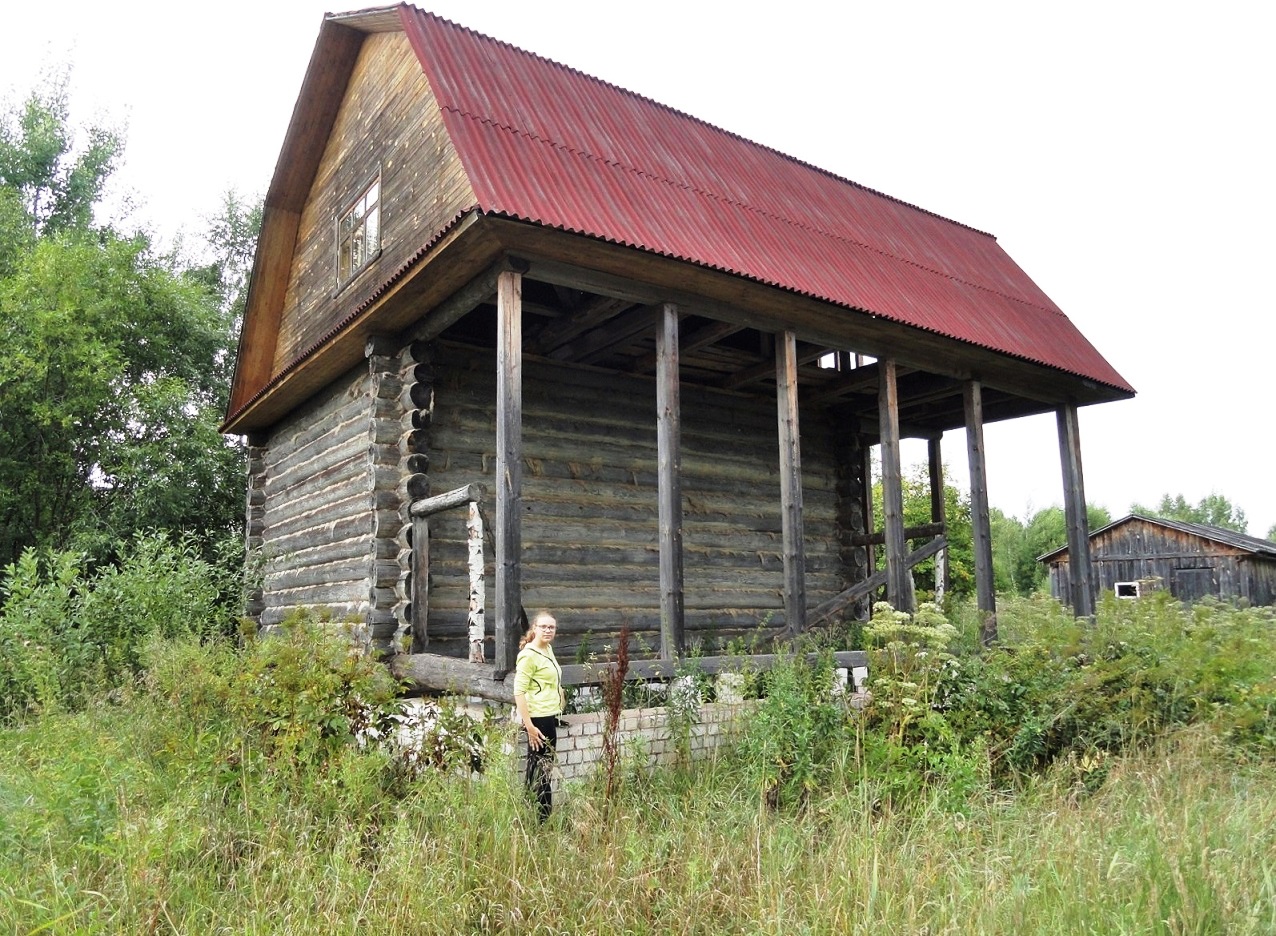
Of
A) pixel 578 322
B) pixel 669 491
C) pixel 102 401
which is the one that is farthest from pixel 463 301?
pixel 102 401

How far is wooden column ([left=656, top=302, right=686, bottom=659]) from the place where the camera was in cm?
808

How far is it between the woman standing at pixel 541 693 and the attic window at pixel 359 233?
6.22 metres

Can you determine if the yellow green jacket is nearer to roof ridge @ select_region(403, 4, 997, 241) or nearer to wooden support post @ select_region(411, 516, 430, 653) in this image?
wooden support post @ select_region(411, 516, 430, 653)

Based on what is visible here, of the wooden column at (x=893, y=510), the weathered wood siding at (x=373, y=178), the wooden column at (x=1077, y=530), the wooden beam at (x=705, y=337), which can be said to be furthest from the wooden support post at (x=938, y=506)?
the weathered wood siding at (x=373, y=178)

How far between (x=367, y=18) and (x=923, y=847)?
10456mm

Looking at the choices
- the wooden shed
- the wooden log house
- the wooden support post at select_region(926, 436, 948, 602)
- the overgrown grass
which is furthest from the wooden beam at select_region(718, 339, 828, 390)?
the wooden shed

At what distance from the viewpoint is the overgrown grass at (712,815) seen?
4137mm

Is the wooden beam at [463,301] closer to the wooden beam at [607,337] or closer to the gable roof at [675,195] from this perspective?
the gable roof at [675,195]

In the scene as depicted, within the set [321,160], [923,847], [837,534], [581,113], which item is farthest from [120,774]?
[837,534]

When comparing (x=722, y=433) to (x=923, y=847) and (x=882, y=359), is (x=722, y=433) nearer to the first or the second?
(x=882, y=359)

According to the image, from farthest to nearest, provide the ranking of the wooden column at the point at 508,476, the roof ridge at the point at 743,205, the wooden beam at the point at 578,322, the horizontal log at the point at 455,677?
the wooden beam at the point at 578,322 → the roof ridge at the point at 743,205 → the wooden column at the point at 508,476 → the horizontal log at the point at 455,677

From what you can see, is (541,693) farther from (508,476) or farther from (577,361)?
(577,361)

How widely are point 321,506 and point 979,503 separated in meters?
8.11

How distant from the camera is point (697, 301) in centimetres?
909
